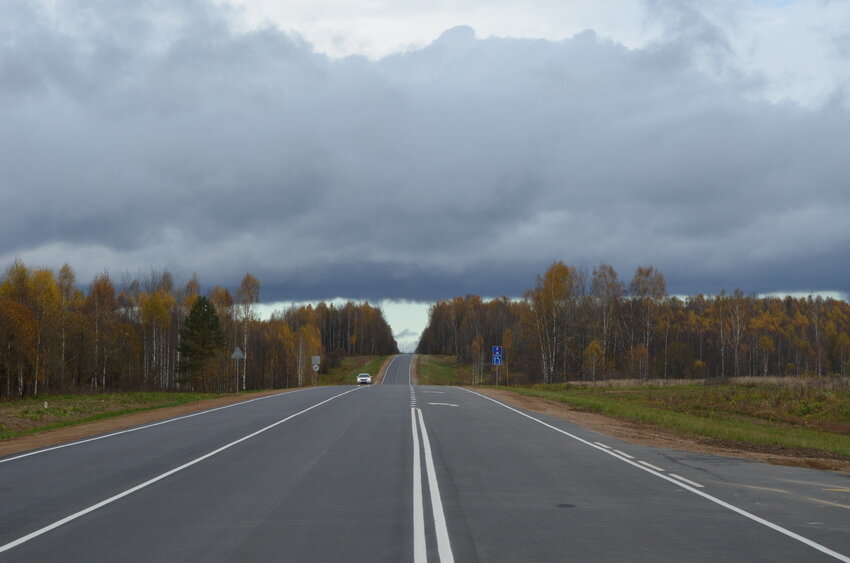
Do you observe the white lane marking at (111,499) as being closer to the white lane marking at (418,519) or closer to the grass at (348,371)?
the white lane marking at (418,519)

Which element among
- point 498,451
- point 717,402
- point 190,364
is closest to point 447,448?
point 498,451

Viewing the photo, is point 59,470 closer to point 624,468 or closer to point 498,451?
point 498,451

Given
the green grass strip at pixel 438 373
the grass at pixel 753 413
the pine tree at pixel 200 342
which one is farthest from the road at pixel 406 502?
the green grass strip at pixel 438 373

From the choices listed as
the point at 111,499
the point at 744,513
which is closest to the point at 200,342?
the point at 111,499

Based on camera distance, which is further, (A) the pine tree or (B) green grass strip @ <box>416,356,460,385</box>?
(B) green grass strip @ <box>416,356,460,385</box>

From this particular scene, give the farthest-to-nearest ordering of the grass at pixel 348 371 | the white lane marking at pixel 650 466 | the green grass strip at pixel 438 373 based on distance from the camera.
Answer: the grass at pixel 348 371
the green grass strip at pixel 438 373
the white lane marking at pixel 650 466

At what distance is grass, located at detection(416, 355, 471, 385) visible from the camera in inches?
4361

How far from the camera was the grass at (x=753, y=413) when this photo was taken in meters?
23.0

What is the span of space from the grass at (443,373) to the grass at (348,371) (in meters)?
7.69

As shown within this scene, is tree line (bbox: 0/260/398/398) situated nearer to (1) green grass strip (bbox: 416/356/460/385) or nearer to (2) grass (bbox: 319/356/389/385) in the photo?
(2) grass (bbox: 319/356/389/385)

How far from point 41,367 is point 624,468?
190 feet

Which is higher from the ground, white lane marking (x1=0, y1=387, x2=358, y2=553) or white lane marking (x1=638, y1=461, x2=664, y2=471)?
white lane marking (x1=0, y1=387, x2=358, y2=553)

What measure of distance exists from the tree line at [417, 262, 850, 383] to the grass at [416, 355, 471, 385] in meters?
3.42

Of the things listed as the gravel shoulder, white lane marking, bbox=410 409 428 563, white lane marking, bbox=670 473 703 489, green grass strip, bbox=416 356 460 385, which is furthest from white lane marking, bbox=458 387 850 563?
green grass strip, bbox=416 356 460 385
